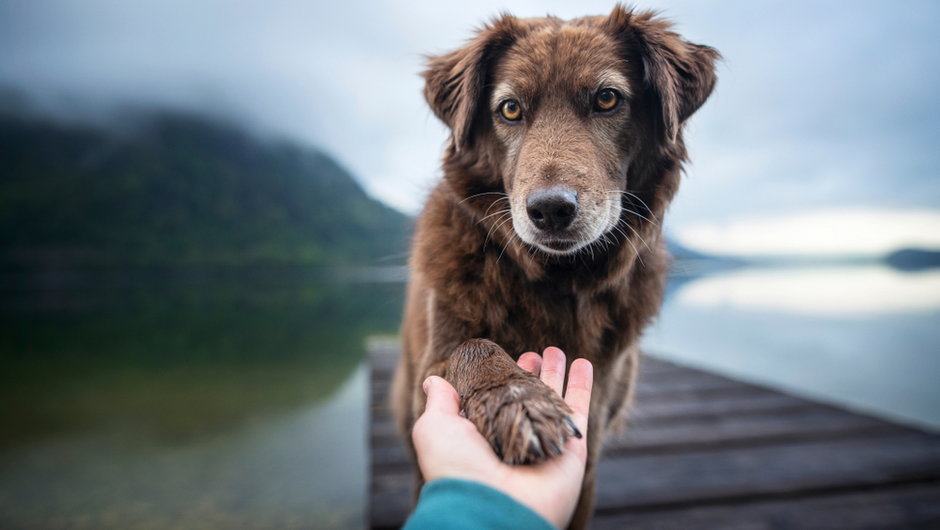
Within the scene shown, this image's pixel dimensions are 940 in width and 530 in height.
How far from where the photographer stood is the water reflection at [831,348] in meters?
7.48

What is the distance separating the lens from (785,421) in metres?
4.12

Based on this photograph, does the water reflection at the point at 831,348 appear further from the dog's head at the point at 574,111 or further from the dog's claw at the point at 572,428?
the dog's claw at the point at 572,428

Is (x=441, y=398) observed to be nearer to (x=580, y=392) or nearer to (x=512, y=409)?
(x=512, y=409)

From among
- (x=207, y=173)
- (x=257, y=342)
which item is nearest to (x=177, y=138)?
(x=207, y=173)

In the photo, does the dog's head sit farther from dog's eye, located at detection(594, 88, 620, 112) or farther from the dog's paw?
the dog's paw

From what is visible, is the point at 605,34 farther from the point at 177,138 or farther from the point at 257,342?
the point at 177,138

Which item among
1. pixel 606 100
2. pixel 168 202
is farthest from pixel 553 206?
pixel 168 202

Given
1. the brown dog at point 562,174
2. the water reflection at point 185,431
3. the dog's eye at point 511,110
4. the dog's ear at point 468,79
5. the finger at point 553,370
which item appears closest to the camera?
the finger at point 553,370

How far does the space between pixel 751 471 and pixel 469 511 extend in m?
2.96

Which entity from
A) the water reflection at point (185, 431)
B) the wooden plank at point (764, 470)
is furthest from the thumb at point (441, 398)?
the water reflection at point (185, 431)

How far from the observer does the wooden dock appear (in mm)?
2738

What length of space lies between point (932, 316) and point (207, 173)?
476ft

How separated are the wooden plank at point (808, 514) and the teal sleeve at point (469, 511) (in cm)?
198

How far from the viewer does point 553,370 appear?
167 centimetres
